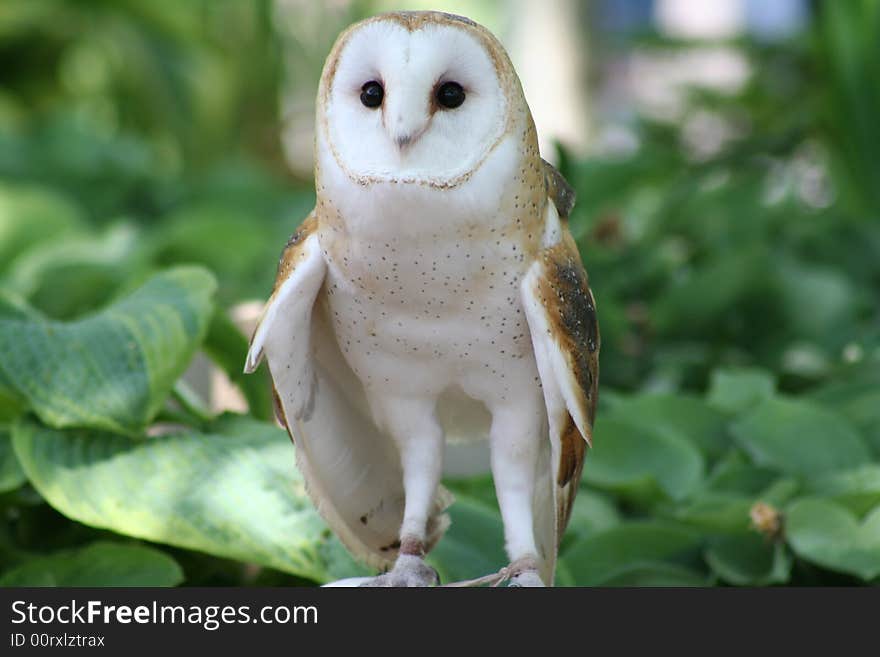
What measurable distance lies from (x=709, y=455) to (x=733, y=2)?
253 inches

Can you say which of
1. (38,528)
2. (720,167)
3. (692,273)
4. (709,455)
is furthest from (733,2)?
(38,528)

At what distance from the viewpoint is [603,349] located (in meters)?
2.08

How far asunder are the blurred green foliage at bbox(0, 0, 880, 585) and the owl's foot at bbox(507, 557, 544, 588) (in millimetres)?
331

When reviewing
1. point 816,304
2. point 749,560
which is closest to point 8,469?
point 749,560

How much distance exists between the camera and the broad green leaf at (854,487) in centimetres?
141

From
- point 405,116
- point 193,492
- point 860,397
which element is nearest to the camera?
point 405,116

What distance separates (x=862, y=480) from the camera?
1.48 meters

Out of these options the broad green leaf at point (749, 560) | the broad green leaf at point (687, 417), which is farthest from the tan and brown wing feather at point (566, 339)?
the broad green leaf at point (687, 417)

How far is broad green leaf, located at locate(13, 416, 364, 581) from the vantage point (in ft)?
3.87

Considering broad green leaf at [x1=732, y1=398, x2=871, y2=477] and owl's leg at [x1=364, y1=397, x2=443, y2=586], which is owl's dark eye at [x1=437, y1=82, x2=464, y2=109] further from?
broad green leaf at [x1=732, y1=398, x2=871, y2=477]

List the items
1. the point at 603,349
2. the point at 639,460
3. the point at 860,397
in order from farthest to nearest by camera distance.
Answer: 1. the point at 603,349
2. the point at 860,397
3. the point at 639,460

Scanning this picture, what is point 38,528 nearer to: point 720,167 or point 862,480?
point 862,480

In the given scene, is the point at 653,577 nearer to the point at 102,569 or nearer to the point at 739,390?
the point at 739,390

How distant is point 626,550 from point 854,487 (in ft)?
1.12
